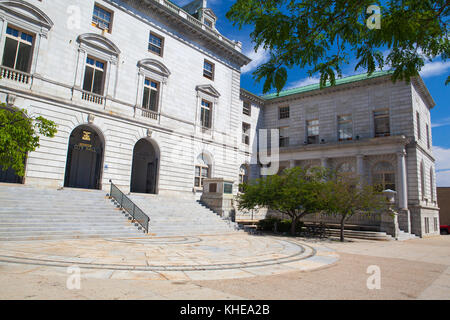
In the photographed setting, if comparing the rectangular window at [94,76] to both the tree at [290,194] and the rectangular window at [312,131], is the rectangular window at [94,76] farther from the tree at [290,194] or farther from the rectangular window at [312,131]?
the rectangular window at [312,131]

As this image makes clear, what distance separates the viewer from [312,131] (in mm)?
36188

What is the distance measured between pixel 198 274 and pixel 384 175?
27986 millimetres

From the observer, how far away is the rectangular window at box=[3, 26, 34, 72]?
17.8m

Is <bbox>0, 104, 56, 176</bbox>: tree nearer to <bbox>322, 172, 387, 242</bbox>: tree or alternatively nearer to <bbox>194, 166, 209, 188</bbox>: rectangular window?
<bbox>322, 172, 387, 242</bbox>: tree

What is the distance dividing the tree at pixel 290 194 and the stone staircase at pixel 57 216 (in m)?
8.48

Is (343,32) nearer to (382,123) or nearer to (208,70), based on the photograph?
(208,70)

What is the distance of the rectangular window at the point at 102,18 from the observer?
71.4 feet

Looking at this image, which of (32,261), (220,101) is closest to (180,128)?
(220,101)

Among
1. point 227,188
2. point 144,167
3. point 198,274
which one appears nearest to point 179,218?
point 227,188

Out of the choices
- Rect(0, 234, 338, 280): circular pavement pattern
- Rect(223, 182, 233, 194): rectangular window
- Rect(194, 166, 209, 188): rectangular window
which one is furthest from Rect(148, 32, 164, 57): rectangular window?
Rect(0, 234, 338, 280): circular pavement pattern

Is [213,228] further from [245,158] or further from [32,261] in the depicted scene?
[245,158]

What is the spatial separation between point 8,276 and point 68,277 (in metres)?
1.11

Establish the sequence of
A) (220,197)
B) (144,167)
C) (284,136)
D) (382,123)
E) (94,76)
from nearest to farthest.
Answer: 1. (94,76)
2. (220,197)
3. (144,167)
4. (382,123)
5. (284,136)

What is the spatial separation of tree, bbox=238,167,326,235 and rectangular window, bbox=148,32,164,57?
1376cm
